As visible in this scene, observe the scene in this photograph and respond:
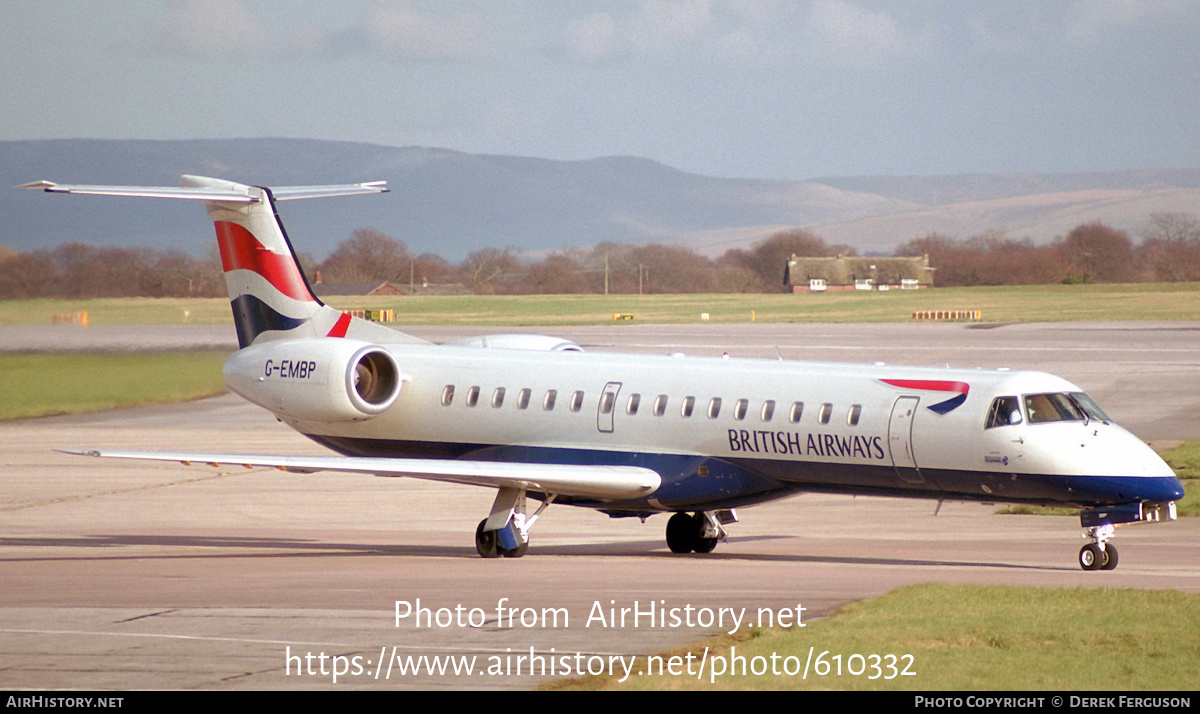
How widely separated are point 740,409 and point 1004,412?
373cm

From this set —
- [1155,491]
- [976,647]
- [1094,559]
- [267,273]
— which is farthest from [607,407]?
[976,647]

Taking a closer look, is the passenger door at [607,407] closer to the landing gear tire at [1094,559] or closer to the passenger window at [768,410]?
the passenger window at [768,410]

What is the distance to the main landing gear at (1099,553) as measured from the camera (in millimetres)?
18266

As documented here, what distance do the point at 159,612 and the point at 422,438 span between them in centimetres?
943

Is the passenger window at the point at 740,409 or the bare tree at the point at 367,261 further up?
the bare tree at the point at 367,261

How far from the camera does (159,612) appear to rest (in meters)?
14.6

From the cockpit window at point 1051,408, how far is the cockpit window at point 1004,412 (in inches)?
6.2

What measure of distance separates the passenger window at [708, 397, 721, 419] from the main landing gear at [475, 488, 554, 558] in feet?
8.67

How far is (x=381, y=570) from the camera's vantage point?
18859 mm

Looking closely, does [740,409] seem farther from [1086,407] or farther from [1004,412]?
[1086,407]

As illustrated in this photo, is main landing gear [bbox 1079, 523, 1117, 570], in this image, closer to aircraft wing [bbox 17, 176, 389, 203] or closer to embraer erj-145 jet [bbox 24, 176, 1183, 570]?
embraer erj-145 jet [bbox 24, 176, 1183, 570]

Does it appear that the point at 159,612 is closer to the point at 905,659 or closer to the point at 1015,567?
the point at 905,659

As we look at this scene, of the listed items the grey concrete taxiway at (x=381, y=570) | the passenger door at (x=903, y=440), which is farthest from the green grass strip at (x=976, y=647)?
the passenger door at (x=903, y=440)

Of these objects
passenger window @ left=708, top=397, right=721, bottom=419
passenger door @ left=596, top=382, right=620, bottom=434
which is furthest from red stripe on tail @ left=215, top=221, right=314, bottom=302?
passenger window @ left=708, top=397, right=721, bottom=419
